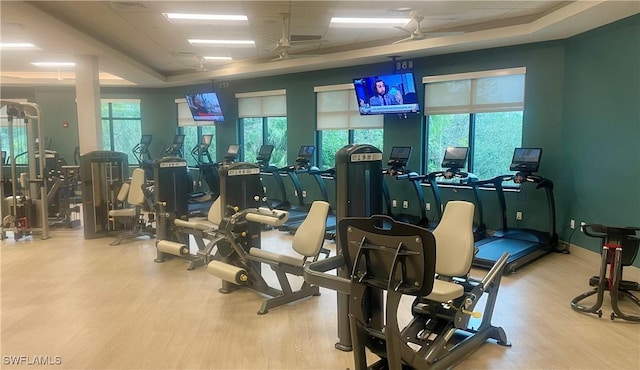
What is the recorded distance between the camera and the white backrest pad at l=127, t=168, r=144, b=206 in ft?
21.4

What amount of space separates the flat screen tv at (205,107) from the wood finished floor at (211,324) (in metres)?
5.93

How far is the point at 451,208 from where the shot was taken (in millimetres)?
3395

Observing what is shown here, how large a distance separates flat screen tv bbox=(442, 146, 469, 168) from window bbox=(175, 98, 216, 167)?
6.83 meters

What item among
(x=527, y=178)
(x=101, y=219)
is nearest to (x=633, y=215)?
(x=527, y=178)

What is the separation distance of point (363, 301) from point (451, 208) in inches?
54.6

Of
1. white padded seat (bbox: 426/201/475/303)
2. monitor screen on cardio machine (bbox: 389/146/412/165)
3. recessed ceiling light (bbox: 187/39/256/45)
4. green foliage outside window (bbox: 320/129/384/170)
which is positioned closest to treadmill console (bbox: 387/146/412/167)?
monitor screen on cardio machine (bbox: 389/146/412/165)

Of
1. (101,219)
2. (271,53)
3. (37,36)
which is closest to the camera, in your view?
(37,36)

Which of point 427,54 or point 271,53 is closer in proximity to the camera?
point 427,54

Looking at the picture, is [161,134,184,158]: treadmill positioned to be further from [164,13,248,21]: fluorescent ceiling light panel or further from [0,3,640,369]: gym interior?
[164,13,248,21]: fluorescent ceiling light panel

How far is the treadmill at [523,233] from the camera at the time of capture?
5.58 meters

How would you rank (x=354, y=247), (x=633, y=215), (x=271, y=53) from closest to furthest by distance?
(x=354, y=247), (x=633, y=215), (x=271, y=53)

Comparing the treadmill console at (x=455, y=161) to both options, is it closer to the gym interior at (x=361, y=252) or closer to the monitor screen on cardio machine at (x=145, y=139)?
the gym interior at (x=361, y=252)

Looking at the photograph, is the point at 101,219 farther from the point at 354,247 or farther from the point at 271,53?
the point at 354,247

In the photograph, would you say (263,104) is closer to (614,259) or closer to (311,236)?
(311,236)
